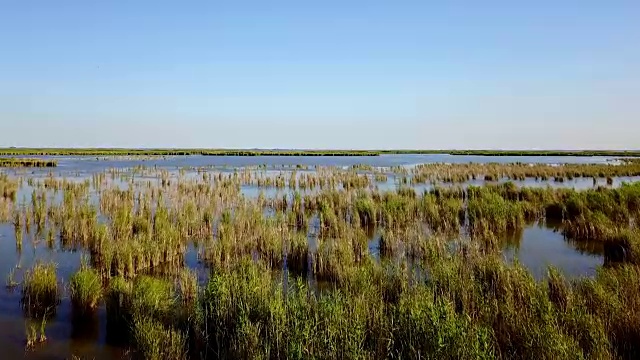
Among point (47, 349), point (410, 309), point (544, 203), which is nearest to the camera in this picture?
point (410, 309)

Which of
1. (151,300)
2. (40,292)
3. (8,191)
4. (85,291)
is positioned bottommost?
(40,292)

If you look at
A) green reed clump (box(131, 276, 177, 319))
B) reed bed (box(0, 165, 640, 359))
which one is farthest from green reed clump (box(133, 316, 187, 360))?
green reed clump (box(131, 276, 177, 319))

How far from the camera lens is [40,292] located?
8.51 m

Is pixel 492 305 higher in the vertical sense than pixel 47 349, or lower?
higher

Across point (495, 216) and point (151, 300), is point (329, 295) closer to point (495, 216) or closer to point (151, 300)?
point (151, 300)

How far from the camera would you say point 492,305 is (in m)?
6.89

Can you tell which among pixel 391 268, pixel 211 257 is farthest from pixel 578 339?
pixel 211 257

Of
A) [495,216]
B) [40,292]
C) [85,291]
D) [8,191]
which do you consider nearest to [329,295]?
[85,291]

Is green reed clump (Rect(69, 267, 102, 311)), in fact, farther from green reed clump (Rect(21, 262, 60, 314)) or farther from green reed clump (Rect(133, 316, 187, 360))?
green reed clump (Rect(133, 316, 187, 360))

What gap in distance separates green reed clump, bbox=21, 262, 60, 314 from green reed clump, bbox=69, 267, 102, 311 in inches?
16.3

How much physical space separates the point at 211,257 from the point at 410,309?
6851mm

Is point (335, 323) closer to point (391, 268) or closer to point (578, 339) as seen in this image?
point (578, 339)

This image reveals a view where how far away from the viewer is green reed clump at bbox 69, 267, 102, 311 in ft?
26.8

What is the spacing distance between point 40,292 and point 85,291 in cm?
104
